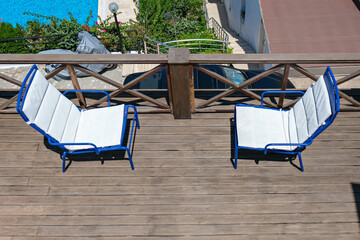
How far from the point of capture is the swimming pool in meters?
15.8

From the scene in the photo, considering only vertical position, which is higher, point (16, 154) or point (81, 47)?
point (16, 154)

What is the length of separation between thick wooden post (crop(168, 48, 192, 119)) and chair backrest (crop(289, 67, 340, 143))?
1.29 metres

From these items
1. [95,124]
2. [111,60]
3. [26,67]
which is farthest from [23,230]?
[26,67]

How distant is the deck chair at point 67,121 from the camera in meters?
3.18

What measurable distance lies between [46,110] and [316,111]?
113 inches

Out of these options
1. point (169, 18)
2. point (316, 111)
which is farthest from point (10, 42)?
point (316, 111)

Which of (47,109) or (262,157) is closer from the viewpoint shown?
(47,109)

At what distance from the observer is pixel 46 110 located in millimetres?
3328

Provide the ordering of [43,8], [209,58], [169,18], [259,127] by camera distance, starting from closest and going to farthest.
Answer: [209,58], [259,127], [169,18], [43,8]

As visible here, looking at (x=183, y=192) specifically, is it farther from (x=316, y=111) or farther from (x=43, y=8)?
(x=43, y=8)

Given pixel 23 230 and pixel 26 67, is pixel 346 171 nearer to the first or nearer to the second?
pixel 23 230

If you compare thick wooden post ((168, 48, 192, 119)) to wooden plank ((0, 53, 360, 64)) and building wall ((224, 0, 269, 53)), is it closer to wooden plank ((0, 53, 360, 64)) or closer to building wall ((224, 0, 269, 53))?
wooden plank ((0, 53, 360, 64))

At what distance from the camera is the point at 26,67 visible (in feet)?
33.4

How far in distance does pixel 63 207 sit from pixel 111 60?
1691 mm
